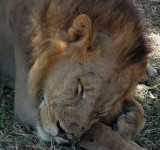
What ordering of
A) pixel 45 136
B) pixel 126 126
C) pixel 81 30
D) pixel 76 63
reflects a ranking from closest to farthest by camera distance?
pixel 81 30, pixel 76 63, pixel 45 136, pixel 126 126

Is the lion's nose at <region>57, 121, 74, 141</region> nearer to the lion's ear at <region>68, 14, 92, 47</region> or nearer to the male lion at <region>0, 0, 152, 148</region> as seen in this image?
the male lion at <region>0, 0, 152, 148</region>

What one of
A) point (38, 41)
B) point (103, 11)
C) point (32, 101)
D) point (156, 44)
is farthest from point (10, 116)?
point (156, 44)

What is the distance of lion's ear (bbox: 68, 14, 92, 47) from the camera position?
9.50ft

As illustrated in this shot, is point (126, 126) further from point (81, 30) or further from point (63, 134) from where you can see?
point (81, 30)

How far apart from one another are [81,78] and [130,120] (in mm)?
983

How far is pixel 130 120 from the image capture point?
12.3 ft

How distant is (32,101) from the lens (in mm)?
3531

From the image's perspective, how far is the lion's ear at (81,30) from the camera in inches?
114

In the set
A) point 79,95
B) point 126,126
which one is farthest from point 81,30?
point 126,126

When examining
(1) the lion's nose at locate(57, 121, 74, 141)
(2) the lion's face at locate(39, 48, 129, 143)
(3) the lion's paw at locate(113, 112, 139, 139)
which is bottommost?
(3) the lion's paw at locate(113, 112, 139, 139)

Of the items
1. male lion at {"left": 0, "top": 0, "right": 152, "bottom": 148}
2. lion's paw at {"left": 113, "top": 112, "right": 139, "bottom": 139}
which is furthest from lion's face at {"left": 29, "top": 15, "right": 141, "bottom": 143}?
lion's paw at {"left": 113, "top": 112, "right": 139, "bottom": 139}

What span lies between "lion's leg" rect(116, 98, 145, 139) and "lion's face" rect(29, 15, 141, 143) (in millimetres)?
542

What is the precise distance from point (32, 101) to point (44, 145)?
1.46 ft

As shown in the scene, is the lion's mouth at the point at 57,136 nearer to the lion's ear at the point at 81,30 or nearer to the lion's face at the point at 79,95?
the lion's face at the point at 79,95
